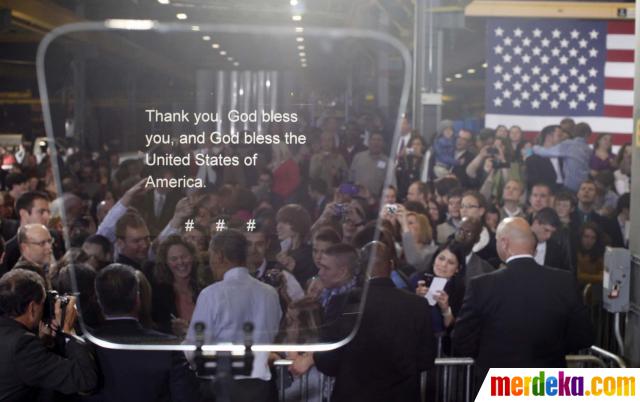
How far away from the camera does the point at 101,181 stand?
1.92m

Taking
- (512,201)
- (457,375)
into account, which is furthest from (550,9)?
(457,375)

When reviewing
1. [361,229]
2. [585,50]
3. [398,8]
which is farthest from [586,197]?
[361,229]

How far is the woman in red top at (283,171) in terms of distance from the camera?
1.92 meters

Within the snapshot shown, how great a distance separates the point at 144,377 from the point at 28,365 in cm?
57

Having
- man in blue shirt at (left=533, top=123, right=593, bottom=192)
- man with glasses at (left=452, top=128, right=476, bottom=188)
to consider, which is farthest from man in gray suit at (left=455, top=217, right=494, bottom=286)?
man in blue shirt at (left=533, top=123, right=593, bottom=192)

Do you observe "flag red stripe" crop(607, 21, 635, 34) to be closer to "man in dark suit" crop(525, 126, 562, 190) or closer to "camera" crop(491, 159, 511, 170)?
"man in dark suit" crop(525, 126, 562, 190)

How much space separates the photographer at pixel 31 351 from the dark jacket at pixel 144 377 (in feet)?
0.21

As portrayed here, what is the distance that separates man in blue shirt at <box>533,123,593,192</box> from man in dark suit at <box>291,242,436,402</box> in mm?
3434

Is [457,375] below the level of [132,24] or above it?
below

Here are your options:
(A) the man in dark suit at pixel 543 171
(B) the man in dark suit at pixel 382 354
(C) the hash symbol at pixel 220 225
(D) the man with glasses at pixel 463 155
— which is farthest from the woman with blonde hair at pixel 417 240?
(C) the hash symbol at pixel 220 225

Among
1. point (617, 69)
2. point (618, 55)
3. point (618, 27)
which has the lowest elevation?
point (617, 69)

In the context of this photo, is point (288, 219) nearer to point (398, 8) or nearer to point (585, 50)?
point (398, 8)

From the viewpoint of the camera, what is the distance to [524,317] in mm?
3693

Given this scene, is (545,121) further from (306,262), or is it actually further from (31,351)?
(306,262)
